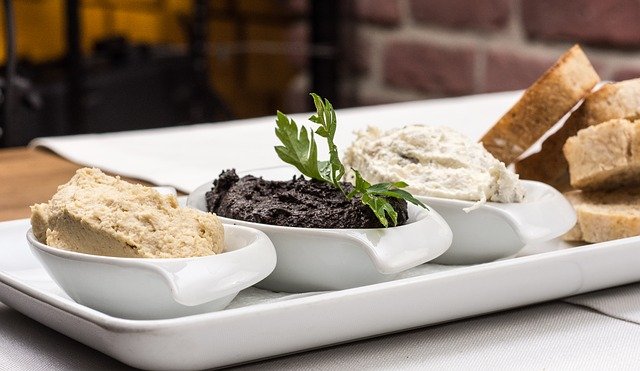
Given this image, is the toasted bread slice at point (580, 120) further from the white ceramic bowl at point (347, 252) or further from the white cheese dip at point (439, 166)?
the white ceramic bowl at point (347, 252)

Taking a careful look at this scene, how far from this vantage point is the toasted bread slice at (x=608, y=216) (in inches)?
34.5

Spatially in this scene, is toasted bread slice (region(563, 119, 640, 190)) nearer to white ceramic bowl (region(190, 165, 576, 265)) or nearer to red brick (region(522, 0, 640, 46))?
white ceramic bowl (region(190, 165, 576, 265))

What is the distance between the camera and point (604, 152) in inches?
34.1

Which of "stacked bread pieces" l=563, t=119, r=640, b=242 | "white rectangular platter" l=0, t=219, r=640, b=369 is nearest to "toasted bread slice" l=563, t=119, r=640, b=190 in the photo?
"stacked bread pieces" l=563, t=119, r=640, b=242

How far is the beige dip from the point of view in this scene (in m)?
0.63

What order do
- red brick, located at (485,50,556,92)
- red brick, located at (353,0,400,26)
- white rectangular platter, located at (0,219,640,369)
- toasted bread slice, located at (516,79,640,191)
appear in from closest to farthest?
white rectangular platter, located at (0,219,640,369)
toasted bread slice, located at (516,79,640,191)
red brick, located at (485,50,556,92)
red brick, located at (353,0,400,26)

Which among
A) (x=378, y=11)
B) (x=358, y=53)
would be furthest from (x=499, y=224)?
(x=358, y=53)

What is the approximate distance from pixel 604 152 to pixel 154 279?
43 cm

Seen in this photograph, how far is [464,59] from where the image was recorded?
253 cm

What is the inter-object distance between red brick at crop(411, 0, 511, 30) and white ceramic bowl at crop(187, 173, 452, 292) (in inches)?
68.1

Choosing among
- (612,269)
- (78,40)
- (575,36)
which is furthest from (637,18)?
(612,269)

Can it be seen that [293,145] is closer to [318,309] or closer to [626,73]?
[318,309]

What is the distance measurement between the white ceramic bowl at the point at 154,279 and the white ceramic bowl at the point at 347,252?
0.06 m

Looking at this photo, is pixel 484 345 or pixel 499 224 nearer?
pixel 484 345
